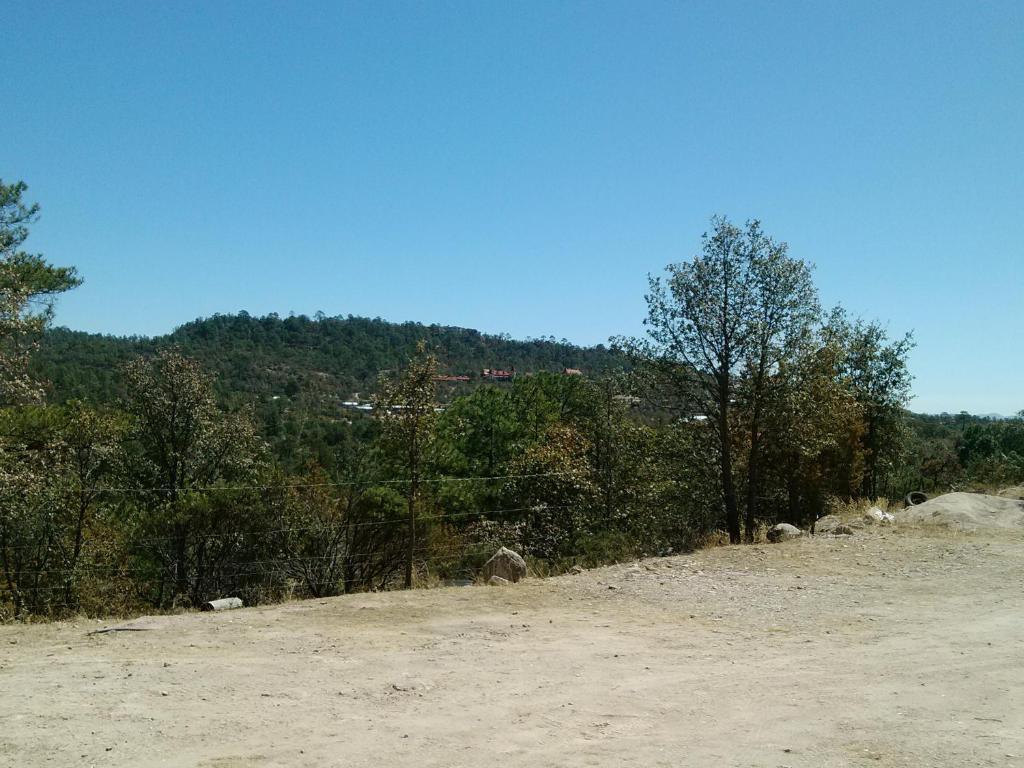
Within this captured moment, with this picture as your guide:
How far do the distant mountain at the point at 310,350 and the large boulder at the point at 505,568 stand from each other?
221 ft

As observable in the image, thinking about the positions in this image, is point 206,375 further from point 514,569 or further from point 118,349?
point 118,349

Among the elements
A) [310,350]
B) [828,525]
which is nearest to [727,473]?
[828,525]

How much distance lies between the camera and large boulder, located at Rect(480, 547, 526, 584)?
1309 cm

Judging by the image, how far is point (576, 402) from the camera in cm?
3966

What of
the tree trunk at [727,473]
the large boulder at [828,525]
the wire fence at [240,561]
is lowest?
the wire fence at [240,561]

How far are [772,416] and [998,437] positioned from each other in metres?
49.7

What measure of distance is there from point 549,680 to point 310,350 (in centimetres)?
12413

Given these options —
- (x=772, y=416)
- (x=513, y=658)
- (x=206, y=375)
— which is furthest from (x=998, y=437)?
(x=513, y=658)

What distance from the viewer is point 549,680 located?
736 cm

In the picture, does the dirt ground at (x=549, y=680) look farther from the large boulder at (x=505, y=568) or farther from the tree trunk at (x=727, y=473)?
the tree trunk at (x=727, y=473)

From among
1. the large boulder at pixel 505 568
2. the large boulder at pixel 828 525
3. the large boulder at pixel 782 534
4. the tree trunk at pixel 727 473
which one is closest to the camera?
the large boulder at pixel 505 568

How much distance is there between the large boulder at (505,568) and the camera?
516 inches

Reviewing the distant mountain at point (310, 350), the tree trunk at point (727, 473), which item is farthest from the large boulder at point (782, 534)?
the distant mountain at point (310, 350)

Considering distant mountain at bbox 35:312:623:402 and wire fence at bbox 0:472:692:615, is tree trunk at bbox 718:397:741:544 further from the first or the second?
distant mountain at bbox 35:312:623:402
